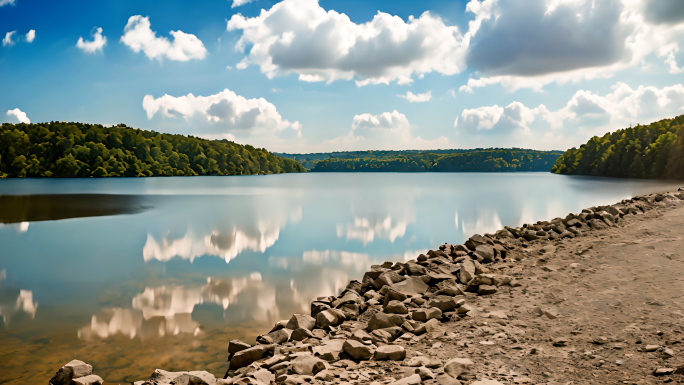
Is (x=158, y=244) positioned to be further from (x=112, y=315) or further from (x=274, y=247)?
(x=112, y=315)

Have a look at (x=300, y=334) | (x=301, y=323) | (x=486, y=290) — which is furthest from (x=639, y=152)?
(x=300, y=334)

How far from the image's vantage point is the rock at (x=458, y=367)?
16.7 feet

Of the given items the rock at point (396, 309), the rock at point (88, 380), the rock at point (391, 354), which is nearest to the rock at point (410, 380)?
the rock at point (391, 354)

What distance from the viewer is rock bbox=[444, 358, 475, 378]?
16.7 feet

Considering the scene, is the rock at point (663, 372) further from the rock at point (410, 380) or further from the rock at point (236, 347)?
the rock at point (236, 347)

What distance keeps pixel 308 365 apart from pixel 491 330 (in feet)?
10.4

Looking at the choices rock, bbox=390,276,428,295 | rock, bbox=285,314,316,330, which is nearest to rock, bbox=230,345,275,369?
rock, bbox=285,314,316,330

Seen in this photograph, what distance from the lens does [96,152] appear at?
388 ft

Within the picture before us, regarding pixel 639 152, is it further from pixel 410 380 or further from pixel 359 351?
pixel 410 380

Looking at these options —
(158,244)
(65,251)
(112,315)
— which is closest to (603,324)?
(112,315)

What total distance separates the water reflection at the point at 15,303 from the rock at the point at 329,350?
7715 millimetres

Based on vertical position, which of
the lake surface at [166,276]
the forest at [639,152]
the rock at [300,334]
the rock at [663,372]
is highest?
the forest at [639,152]

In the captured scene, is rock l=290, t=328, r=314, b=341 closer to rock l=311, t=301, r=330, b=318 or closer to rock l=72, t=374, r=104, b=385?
rock l=311, t=301, r=330, b=318

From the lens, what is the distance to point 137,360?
7.25 meters
